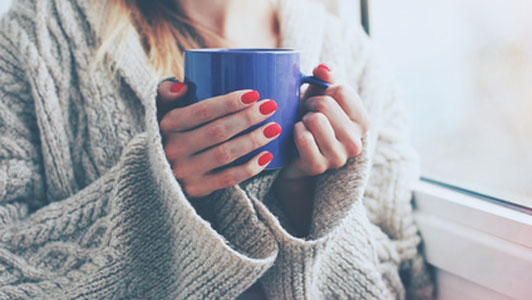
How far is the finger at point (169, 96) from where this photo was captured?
1.58ft

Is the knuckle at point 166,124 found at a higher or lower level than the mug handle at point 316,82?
lower

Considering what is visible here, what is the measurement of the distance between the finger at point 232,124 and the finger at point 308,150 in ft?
0.16

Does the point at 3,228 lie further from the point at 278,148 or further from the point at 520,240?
the point at 520,240

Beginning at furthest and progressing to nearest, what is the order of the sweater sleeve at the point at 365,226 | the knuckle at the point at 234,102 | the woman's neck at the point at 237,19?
1. the woman's neck at the point at 237,19
2. the sweater sleeve at the point at 365,226
3. the knuckle at the point at 234,102

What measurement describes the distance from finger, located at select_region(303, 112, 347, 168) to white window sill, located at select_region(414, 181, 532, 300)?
291mm

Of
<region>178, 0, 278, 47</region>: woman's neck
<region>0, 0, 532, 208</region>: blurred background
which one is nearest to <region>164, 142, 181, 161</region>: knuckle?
<region>178, 0, 278, 47</region>: woman's neck

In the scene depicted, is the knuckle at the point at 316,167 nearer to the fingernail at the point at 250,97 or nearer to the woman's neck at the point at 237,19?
the fingernail at the point at 250,97

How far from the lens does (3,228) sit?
62cm

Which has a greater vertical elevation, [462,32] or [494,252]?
[462,32]

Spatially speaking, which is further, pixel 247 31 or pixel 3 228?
pixel 247 31

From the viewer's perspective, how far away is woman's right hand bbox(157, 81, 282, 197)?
434 millimetres

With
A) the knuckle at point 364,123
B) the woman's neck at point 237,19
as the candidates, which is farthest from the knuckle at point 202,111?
the woman's neck at point 237,19

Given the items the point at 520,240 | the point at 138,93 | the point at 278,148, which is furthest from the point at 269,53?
the point at 520,240

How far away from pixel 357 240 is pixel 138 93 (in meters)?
0.43
